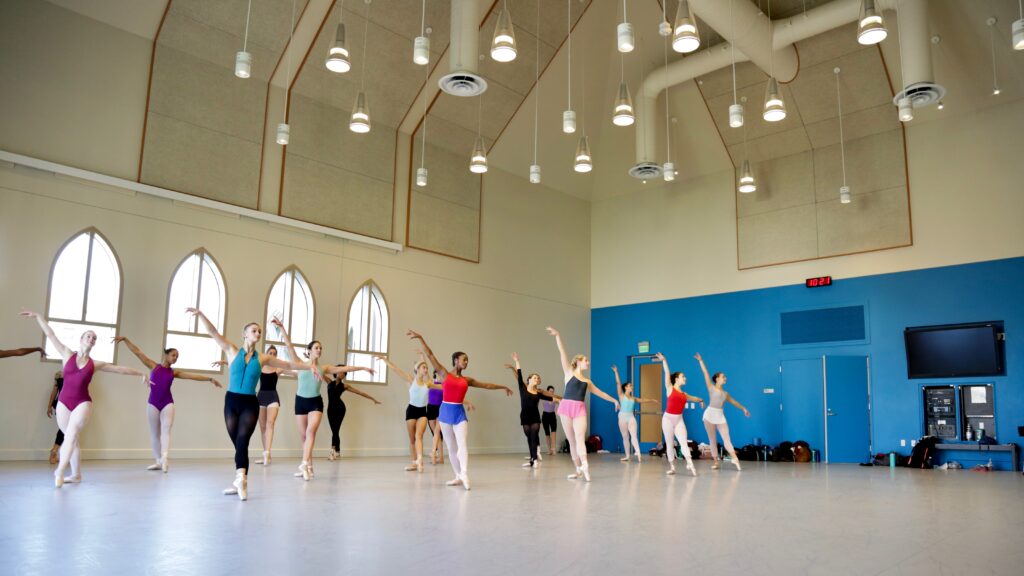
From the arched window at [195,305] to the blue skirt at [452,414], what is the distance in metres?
7.00

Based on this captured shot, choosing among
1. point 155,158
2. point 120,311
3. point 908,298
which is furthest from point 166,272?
point 908,298

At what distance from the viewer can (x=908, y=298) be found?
16.4 m

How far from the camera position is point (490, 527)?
18.8 ft

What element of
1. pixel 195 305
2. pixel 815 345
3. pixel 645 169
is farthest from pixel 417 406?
pixel 815 345

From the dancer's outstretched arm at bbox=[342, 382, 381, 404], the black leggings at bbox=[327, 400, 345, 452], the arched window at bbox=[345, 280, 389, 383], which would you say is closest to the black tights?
A: the dancer's outstretched arm at bbox=[342, 382, 381, 404]

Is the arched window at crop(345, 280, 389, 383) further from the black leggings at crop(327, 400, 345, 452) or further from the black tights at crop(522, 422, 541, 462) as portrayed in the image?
the black tights at crop(522, 422, 541, 462)

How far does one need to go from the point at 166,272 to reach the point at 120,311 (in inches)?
42.3

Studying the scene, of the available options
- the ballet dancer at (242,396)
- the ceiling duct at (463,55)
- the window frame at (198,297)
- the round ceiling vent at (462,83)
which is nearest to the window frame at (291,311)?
the window frame at (198,297)

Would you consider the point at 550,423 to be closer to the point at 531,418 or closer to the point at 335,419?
the point at 531,418

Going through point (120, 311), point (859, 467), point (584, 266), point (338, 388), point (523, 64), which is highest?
point (523, 64)

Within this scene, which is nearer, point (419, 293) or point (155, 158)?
point (155, 158)

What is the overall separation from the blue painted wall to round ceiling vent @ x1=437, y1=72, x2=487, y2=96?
10998 mm

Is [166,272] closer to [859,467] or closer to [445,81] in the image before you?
[445,81]

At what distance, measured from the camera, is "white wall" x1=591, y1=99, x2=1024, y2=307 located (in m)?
15.5
